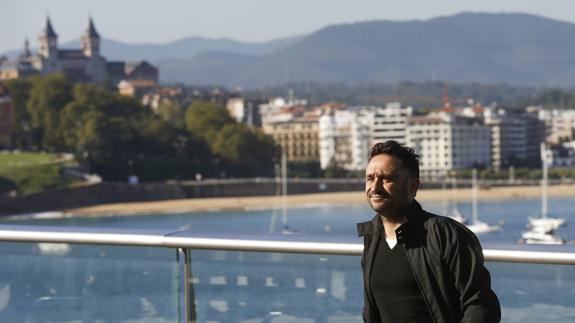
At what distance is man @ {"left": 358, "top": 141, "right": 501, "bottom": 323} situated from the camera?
1.56 metres

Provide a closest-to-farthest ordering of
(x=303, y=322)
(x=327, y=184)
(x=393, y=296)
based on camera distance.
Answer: (x=393, y=296)
(x=303, y=322)
(x=327, y=184)

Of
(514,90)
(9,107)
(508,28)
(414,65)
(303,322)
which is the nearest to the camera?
(303,322)

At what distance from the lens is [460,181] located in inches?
2148

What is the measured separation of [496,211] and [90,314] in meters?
41.7

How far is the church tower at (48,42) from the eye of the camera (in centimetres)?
8131

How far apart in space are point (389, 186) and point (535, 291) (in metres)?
0.32

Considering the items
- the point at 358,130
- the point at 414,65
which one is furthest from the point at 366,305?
the point at 414,65

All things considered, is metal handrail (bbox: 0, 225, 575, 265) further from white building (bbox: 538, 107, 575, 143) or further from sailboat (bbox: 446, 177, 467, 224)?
Answer: white building (bbox: 538, 107, 575, 143)

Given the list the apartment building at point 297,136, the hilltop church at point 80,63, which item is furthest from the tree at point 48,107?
the hilltop church at point 80,63

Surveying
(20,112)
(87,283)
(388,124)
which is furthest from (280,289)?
(388,124)

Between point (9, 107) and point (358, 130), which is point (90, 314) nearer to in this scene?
point (9, 107)

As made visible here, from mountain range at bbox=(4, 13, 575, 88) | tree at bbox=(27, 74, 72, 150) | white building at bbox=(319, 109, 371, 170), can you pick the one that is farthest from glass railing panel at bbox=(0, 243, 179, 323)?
mountain range at bbox=(4, 13, 575, 88)

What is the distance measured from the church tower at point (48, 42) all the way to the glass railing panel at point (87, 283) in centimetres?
7987

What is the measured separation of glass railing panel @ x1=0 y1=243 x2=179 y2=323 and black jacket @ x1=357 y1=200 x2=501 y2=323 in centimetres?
56
